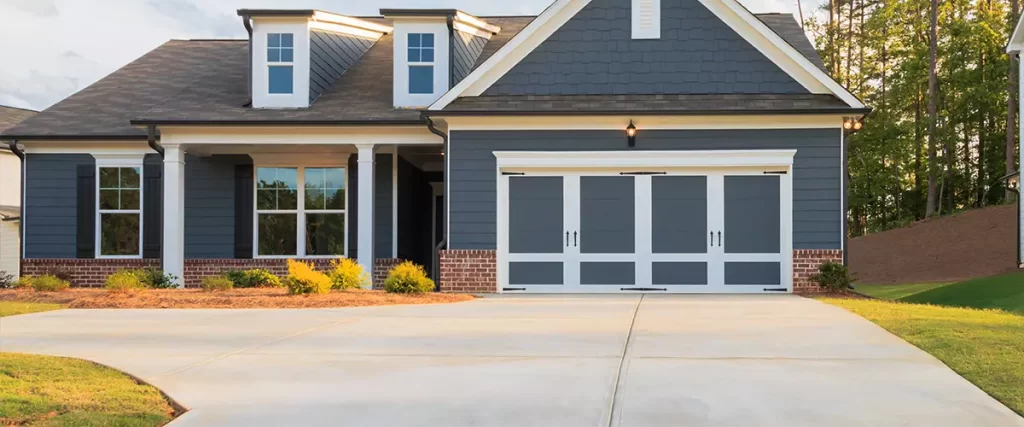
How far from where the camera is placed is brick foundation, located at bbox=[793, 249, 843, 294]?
14.5 meters

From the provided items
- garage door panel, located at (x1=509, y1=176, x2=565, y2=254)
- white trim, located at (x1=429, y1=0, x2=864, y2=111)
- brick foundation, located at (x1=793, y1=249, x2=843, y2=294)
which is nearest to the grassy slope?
brick foundation, located at (x1=793, y1=249, x2=843, y2=294)

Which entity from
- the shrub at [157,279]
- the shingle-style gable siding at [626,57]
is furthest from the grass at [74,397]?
the shingle-style gable siding at [626,57]

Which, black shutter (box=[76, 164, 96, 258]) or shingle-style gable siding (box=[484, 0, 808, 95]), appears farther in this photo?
black shutter (box=[76, 164, 96, 258])

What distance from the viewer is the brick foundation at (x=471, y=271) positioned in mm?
14992

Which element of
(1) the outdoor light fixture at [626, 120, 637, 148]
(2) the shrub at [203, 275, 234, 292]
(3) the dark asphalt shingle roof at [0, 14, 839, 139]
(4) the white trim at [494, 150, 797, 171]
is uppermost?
(3) the dark asphalt shingle roof at [0, 14, 839, 139]

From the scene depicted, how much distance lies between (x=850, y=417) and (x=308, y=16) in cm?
1399

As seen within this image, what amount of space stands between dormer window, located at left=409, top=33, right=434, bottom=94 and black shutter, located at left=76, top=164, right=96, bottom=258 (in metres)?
6.54

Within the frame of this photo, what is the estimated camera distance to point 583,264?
15.2 m

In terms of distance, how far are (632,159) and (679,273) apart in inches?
79.7

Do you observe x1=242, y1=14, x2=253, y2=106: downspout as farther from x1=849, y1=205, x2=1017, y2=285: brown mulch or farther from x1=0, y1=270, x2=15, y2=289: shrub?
x1=849, y1=205, x2=1017, y2=285: brown mulch

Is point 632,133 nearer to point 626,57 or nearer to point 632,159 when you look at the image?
point 632,159

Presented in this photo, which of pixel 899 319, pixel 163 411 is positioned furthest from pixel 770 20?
pixel 163 411

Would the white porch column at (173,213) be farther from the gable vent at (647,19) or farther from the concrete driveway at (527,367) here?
the gable vent at (647,19)

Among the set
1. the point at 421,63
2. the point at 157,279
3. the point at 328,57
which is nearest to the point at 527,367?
Answer: the point at 157,279
